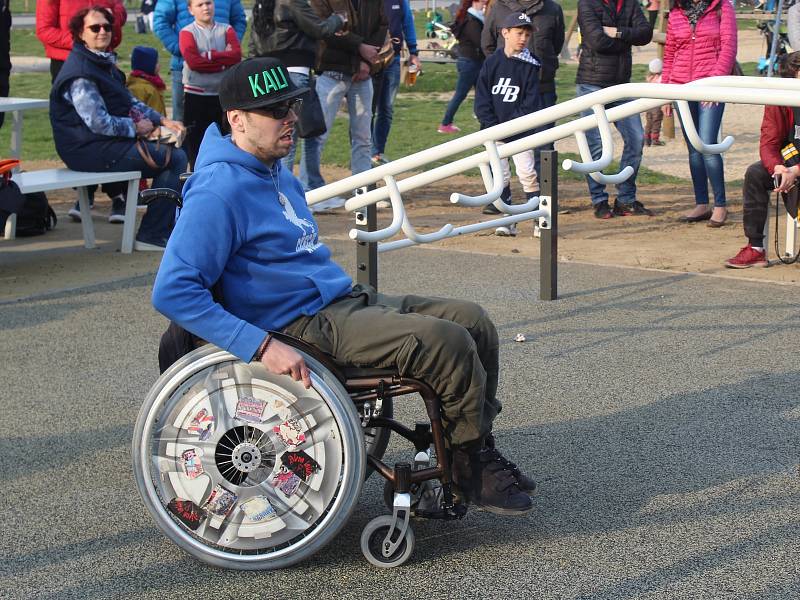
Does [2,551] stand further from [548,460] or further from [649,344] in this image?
[649,344]

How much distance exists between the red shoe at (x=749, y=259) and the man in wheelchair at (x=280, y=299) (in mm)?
4451

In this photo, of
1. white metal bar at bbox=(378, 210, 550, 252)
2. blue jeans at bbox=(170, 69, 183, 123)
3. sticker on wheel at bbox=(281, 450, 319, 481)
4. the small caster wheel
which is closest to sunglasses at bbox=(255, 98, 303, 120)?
sticker on wheel at bbox=(281, 450, 319, 481)

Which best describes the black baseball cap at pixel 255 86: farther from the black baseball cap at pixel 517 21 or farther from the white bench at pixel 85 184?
the black baseball cap at pixel 517 21

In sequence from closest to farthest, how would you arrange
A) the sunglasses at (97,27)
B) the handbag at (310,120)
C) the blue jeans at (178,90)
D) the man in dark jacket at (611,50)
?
the sunglasses at (97,27), the handbag at (310,120), the man in dark jacket at (611,50), the blue jeans at (178,90)

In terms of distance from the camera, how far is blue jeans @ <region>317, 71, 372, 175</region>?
990 centimetres

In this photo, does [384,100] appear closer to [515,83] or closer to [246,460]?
[515,83]

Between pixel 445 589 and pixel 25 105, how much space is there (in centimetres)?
653

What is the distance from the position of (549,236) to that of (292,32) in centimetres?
341

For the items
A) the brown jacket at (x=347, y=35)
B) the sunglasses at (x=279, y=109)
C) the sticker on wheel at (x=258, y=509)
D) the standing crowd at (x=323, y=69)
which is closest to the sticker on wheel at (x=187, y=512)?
the sticker on wheel at (x=258, y=509)

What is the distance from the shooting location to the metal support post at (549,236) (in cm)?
694

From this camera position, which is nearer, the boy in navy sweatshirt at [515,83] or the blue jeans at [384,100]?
the boy in navy sweatshirt at [515,83]

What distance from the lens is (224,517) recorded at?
3.62 metres

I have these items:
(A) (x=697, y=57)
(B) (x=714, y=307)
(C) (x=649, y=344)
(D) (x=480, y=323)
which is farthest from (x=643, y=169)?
(D) (x=480, y=323)

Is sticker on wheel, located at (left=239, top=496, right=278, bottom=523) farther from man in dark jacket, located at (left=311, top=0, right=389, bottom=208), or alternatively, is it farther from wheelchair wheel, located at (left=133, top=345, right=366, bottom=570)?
man in dark jacket, located at (left=311, top=0, right=389, bottom=208)
